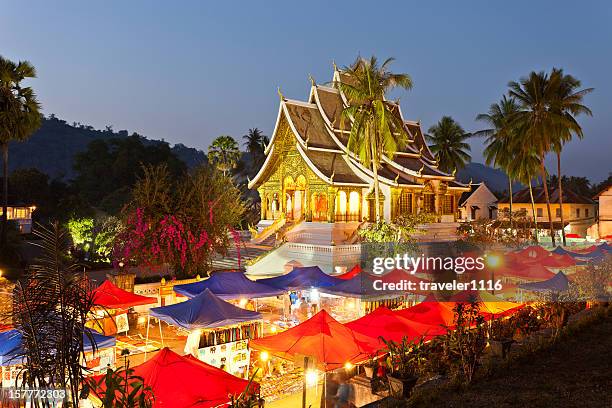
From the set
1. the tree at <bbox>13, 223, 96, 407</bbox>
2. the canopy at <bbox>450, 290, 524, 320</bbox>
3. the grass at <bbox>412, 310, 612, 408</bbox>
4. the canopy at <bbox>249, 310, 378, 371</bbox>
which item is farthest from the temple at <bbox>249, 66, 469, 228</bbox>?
the tree at <bbox>13, 223, 96, 407</bbox>

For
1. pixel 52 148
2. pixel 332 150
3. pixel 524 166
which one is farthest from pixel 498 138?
pixel 52 148

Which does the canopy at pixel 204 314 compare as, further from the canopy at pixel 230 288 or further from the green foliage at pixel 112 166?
the green foliage at pixel 112 166

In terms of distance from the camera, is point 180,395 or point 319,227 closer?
point 180,395

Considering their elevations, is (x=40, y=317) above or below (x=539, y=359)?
above

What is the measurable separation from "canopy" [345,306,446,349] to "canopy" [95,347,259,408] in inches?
151

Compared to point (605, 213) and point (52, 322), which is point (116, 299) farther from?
point (605, 213)

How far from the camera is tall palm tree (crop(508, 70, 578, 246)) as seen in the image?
3503 cm

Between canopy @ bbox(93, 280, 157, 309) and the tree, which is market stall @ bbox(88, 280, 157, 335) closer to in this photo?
canopy @ bbox(93, 280, 157, 309)

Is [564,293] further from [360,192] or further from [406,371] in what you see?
[360,192]

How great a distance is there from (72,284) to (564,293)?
530 inches

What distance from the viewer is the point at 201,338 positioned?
11.1 meters

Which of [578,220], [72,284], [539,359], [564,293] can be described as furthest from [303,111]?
[578,220]

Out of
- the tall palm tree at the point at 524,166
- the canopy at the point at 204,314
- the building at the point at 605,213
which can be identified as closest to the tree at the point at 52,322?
the canopy at the point at 204,314

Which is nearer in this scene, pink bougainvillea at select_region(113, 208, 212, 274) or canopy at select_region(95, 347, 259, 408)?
canopy at select_region(95, 347, 259, 408)
